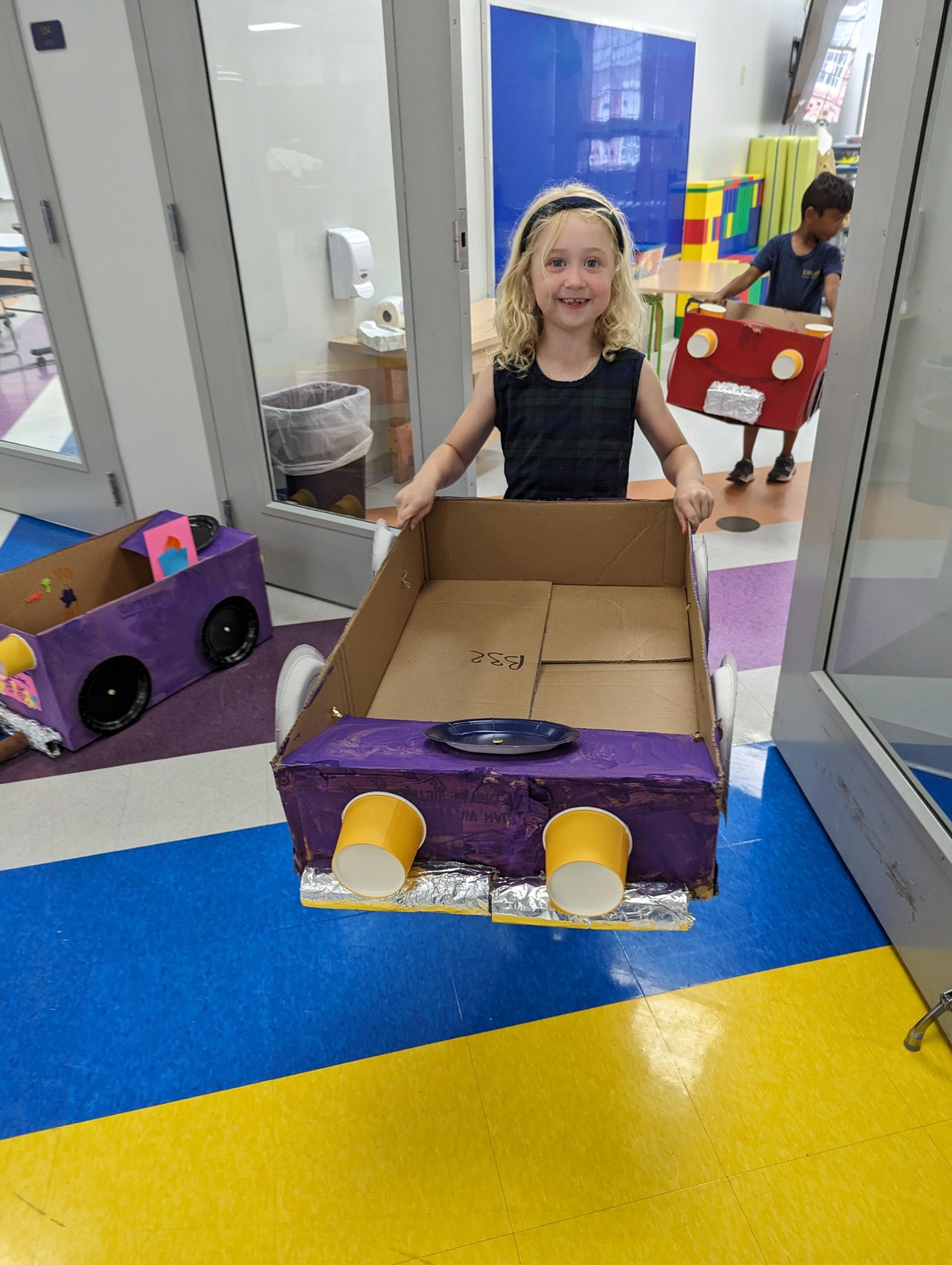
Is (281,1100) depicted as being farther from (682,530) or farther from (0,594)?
(0,594)

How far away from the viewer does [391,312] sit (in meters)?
2.34

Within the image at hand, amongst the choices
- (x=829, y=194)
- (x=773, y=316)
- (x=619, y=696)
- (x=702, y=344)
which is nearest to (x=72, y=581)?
(x=619, y=696)

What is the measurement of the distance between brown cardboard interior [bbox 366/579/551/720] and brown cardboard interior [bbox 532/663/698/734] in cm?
3

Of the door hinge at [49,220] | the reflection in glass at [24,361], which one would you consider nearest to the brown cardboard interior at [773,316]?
the door hinge at [49,220]

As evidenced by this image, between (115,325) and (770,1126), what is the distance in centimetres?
283

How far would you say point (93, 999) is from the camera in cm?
146

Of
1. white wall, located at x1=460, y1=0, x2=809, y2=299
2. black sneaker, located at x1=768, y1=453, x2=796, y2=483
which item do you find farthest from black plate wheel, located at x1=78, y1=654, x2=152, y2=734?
white wall, located at x1=460, y1=0, x2=809, y2=299

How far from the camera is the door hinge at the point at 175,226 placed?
2.46 metres

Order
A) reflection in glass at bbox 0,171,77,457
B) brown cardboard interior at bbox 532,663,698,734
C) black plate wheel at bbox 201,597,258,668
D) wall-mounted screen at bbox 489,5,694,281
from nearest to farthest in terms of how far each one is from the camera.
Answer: brown cardboard interior at bbox 532,663,698,734 < black plate wheel at bbox 201,597,258,668 < reflection in glass at bbox 0,171,77,457 < wall-mounted screen at bbox 489,5,694,281

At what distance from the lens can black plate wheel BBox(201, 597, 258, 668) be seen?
238 centimetres

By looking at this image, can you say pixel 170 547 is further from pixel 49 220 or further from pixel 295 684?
pixel 295 684

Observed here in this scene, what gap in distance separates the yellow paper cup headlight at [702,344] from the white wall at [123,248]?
167 centimetres

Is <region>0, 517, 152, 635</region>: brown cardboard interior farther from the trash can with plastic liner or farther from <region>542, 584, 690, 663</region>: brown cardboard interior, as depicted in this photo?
<region>542, 584, 690, 663</region>: brown cardboard interior

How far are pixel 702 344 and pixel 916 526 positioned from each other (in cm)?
157
